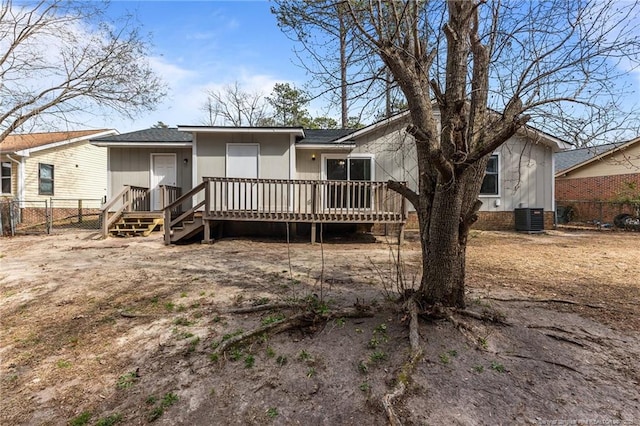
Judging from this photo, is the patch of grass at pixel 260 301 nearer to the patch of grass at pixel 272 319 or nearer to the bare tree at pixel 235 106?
the patch of grass at pixel 272 319

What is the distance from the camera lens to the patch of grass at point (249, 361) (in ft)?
9.00

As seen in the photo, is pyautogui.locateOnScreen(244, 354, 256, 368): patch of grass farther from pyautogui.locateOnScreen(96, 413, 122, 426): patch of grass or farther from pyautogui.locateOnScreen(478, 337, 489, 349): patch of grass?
pyautogui.locateOnScreen(478, 337, 489, 349): patch of grass

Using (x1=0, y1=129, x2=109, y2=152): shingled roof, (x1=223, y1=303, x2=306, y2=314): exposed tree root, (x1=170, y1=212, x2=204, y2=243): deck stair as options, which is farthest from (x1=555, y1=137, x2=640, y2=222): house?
(x1=0, y1=129, x2=109, y2=152): shingled roof

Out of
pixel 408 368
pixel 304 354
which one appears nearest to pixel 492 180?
pixel 408 368

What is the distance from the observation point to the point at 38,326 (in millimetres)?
3615

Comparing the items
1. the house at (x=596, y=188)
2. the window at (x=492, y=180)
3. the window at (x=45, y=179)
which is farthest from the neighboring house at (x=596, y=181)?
the window at (x=45, y=179)

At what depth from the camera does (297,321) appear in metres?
3.30

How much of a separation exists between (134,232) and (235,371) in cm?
888

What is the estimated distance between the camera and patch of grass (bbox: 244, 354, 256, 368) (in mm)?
2742

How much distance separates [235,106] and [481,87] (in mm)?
27637

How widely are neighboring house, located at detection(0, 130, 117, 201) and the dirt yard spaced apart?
1192 centimetres

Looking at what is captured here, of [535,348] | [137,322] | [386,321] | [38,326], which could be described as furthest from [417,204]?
[38,326]

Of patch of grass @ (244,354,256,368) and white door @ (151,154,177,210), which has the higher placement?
white door @ (151,154,177,210)

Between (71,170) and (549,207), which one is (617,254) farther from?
(71,170)
